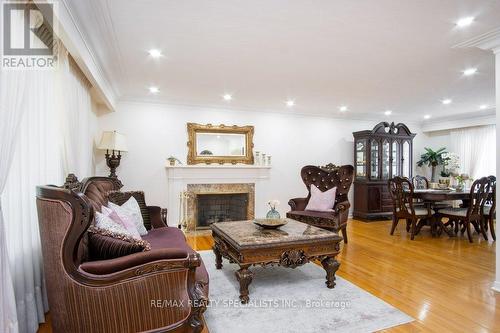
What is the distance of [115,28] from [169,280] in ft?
7.26

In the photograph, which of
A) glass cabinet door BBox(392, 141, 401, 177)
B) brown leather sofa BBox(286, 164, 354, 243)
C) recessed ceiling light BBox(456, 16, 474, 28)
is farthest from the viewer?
glass cabinet door BBox(392, 141, 401, 177)

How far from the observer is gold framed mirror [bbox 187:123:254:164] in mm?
5289

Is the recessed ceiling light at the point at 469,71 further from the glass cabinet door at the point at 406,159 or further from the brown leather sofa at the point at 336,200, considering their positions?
the glass cabinet door at the point at 406,159

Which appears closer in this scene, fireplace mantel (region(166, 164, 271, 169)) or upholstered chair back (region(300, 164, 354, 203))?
upholstered chair back (region(300, 164, 354, 203))

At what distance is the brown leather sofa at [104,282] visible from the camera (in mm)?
1444

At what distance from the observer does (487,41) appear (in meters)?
2.62

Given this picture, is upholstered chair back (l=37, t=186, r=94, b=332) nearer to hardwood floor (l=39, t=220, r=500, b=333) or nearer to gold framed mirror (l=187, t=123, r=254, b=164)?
hardwood floor (l=39, t=220, r=500, b=333)

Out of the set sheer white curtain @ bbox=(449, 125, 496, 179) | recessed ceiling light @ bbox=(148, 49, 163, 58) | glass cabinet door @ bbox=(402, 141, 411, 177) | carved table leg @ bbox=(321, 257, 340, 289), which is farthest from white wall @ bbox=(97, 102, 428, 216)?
carved table leg @ bbox=(321, 257, 340, 289)

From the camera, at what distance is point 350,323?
81.1 inches

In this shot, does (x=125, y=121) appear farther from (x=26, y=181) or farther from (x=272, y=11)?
(x=272, y=11)

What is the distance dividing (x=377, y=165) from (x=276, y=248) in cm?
463

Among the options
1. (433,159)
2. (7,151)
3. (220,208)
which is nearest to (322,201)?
(220,208)

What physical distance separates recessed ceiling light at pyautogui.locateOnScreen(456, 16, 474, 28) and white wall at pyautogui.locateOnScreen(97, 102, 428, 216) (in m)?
3.75

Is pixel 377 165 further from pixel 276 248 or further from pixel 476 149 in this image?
pixel 276 248
